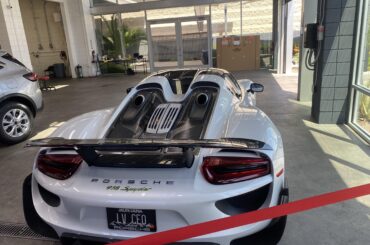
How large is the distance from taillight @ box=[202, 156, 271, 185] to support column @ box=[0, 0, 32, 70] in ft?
31.7

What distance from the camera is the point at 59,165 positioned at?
195cm

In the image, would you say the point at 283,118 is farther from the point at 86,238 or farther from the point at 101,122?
the point at 86,238

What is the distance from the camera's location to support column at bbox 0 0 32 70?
365 inches

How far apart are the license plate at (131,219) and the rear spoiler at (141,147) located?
0.27 m

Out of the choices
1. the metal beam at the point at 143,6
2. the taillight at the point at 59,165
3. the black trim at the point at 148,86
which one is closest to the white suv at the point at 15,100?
the black trim at the point at 148,86

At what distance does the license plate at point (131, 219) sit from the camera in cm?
168

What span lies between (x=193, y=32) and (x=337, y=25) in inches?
378

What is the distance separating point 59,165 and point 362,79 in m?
4.61

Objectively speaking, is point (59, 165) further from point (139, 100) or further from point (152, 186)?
point (139, 100)

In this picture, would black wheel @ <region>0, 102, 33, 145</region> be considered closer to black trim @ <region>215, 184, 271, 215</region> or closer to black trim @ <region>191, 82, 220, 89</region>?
black trim @ <region>191, 82, 220, 89</region>

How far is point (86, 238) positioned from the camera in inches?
70.4

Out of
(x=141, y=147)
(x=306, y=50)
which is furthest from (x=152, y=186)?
(x=306, y=50)

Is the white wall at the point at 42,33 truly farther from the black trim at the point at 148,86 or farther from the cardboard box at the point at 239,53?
the black trim at the point at 148,86

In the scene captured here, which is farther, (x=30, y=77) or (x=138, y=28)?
(x=138, y=28)
